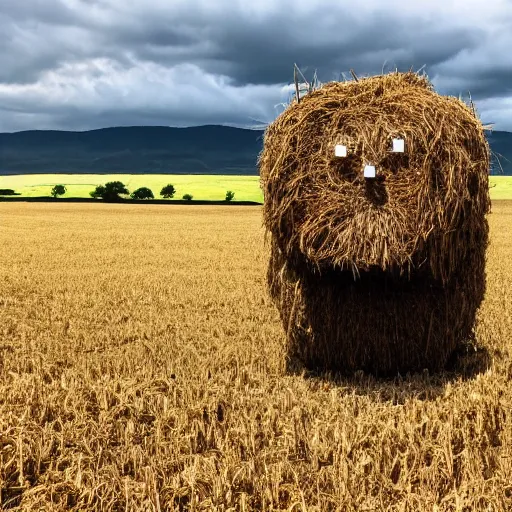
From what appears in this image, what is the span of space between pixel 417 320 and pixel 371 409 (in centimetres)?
137

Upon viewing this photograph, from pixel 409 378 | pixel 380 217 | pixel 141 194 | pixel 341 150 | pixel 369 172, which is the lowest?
pixel 409 378

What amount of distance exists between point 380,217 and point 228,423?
2.22 meters

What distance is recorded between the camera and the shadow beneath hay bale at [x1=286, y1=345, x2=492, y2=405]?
19.2ft

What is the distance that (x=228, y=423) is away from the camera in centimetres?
487

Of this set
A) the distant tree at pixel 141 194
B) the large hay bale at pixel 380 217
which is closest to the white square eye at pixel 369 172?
the large hay bale at pixel 380 217

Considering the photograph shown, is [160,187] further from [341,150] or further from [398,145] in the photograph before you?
[398,145]

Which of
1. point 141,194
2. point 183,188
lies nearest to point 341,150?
point 141,194

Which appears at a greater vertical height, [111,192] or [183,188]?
[183,188]

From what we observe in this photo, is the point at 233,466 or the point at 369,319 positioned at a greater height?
the point at 369,319

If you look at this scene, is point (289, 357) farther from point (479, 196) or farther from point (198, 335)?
point (479, 196)

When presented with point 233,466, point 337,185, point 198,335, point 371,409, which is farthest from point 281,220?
point 198,335

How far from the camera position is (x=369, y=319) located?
20.8ft

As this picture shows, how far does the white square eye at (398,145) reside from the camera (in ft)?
17.9

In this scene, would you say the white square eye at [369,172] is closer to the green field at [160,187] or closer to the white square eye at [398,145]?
the white square eye at [398,145]
